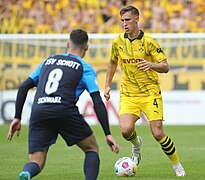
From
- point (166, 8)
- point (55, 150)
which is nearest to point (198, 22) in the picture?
point (166, 8)

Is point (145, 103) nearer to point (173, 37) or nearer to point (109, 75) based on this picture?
point (109, 75)

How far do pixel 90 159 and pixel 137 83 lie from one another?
295cm

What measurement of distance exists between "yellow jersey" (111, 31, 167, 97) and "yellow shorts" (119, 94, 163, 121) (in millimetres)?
75

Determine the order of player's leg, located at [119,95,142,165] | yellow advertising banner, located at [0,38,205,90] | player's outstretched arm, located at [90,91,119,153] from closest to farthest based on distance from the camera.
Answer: player's outstretched arm, located at [90,91,119,153]
player's leg, located at [119,95,142,165]
yellow advertising banner, located at [0,38,205,90]

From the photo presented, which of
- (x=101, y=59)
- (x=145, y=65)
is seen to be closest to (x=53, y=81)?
(x=145, y=65)

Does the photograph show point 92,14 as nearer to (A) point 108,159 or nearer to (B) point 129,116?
(A) point 108,159

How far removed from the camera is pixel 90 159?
6.98m

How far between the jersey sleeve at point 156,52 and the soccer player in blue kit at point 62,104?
8.44 feet

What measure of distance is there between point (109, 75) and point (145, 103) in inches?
29.2

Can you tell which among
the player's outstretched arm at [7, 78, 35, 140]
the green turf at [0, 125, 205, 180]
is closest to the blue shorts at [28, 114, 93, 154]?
the player's outstretched arm at [7, 78, 35, 140]

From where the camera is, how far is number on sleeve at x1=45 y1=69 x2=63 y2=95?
6.90m

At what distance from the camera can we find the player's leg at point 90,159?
6.93m

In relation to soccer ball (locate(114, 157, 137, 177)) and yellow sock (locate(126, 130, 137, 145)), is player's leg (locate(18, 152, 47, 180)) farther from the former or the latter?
yellow sock (locate(126, 130, 137, 145))

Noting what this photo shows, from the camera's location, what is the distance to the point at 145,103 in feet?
31.8
